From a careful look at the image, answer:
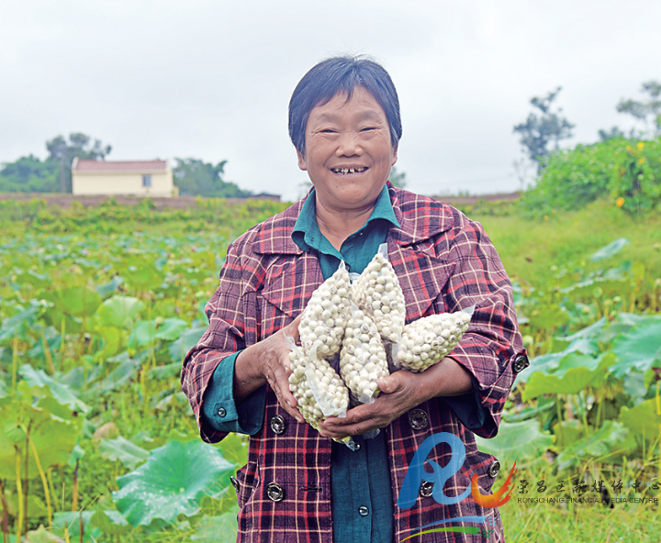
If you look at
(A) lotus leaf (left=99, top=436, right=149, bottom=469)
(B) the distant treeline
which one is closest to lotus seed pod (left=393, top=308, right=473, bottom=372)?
(A) lotus leaf (left=99, top=436, right=149, bottom=469)

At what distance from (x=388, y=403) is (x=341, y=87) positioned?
1.73ft

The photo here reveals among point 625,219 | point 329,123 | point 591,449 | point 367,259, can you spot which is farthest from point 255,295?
point 625,219

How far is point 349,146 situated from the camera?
91 cm

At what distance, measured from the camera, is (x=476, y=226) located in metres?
1.01

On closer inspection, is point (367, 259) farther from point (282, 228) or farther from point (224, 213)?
point (224, 213)

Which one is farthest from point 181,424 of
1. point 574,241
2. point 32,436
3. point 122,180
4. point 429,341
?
point 122,180

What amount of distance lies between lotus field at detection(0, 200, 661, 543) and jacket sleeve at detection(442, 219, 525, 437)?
0.87 m

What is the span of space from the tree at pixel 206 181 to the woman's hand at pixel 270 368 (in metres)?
1.66

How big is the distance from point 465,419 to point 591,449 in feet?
3.93

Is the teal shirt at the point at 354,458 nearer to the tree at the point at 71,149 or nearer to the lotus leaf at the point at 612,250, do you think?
the lotus leaf at the point at 612,250

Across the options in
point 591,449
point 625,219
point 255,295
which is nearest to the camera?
point 255,295

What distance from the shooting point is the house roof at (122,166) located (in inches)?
970

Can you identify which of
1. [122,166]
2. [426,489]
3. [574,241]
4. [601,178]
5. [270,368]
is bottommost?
[426,489]

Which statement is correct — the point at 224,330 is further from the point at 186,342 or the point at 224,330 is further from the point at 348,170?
the point at 186,342
